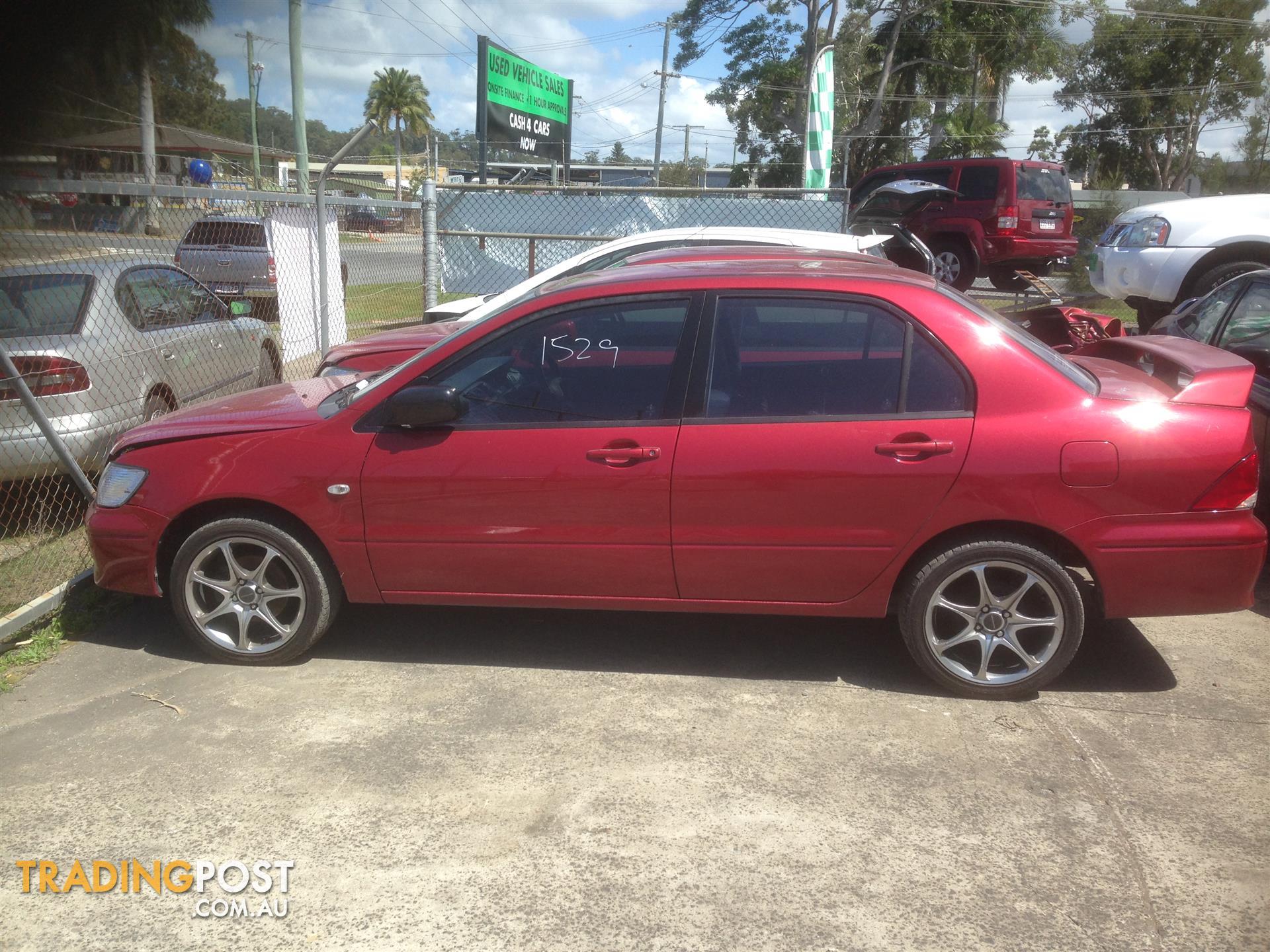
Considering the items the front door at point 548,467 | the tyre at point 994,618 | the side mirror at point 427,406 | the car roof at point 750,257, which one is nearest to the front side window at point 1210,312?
the car roof at point 750,257

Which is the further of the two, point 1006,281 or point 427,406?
point 1006,281

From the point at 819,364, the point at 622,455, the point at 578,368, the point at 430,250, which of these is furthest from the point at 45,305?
the point at 430,250

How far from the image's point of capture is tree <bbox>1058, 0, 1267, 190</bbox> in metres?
37.4

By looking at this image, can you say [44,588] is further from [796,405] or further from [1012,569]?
[1012,569]

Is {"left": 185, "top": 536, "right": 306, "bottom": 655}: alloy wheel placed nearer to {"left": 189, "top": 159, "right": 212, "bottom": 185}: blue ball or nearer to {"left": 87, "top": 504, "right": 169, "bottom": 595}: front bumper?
{"left": 87, "top": 504, "right": 169, "bottom": 595}: front bumper

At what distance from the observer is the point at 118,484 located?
436 cm

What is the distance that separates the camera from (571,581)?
13.7 feet

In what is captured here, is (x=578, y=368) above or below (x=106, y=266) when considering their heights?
below

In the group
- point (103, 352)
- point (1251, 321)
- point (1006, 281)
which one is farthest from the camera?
point (1006, 281)

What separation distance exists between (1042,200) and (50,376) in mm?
15406

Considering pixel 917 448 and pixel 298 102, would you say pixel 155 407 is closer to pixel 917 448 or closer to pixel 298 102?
pixel 298 102

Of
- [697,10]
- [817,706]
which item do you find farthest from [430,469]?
[697,10]

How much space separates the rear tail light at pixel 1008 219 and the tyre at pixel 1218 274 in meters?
6.95

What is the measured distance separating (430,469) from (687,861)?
1.84m
